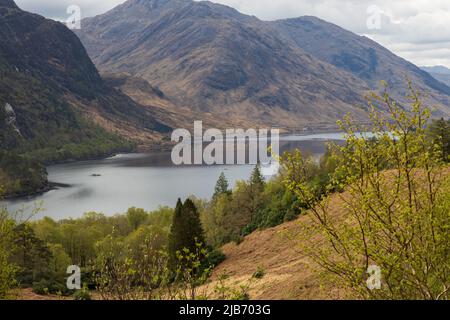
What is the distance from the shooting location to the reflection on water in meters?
118

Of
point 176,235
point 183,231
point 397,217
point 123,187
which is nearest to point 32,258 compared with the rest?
point 176,235

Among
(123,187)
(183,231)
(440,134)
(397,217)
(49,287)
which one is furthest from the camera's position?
(123,187)

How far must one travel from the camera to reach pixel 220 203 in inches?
2657

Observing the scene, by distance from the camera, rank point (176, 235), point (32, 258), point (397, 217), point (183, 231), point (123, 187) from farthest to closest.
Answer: point (123, 187)
point (32, 258)
point (176, 235)
point (183, 231)
point (397, 217)

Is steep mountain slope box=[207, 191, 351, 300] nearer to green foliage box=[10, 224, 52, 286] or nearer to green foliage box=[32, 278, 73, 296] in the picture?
green foliage box=[32, 278, 73, 296]

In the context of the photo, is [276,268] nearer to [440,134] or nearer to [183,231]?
[183,231]

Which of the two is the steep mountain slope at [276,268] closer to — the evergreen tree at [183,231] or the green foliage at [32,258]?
the evergreen tree at [183,231]

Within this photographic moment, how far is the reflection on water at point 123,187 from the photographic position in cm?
11806

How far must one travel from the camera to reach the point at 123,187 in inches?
5674

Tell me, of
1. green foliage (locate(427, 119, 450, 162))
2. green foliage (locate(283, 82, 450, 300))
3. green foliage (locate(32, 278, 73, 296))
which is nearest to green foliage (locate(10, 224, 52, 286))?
green foliage (locate(32, 278, 73, 296))

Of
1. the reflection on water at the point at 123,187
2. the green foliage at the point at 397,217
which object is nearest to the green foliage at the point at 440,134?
the green foliage at the point at 397,217

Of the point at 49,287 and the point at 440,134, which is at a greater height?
the point at 440,134

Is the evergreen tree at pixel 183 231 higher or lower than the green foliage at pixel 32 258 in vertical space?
higher
